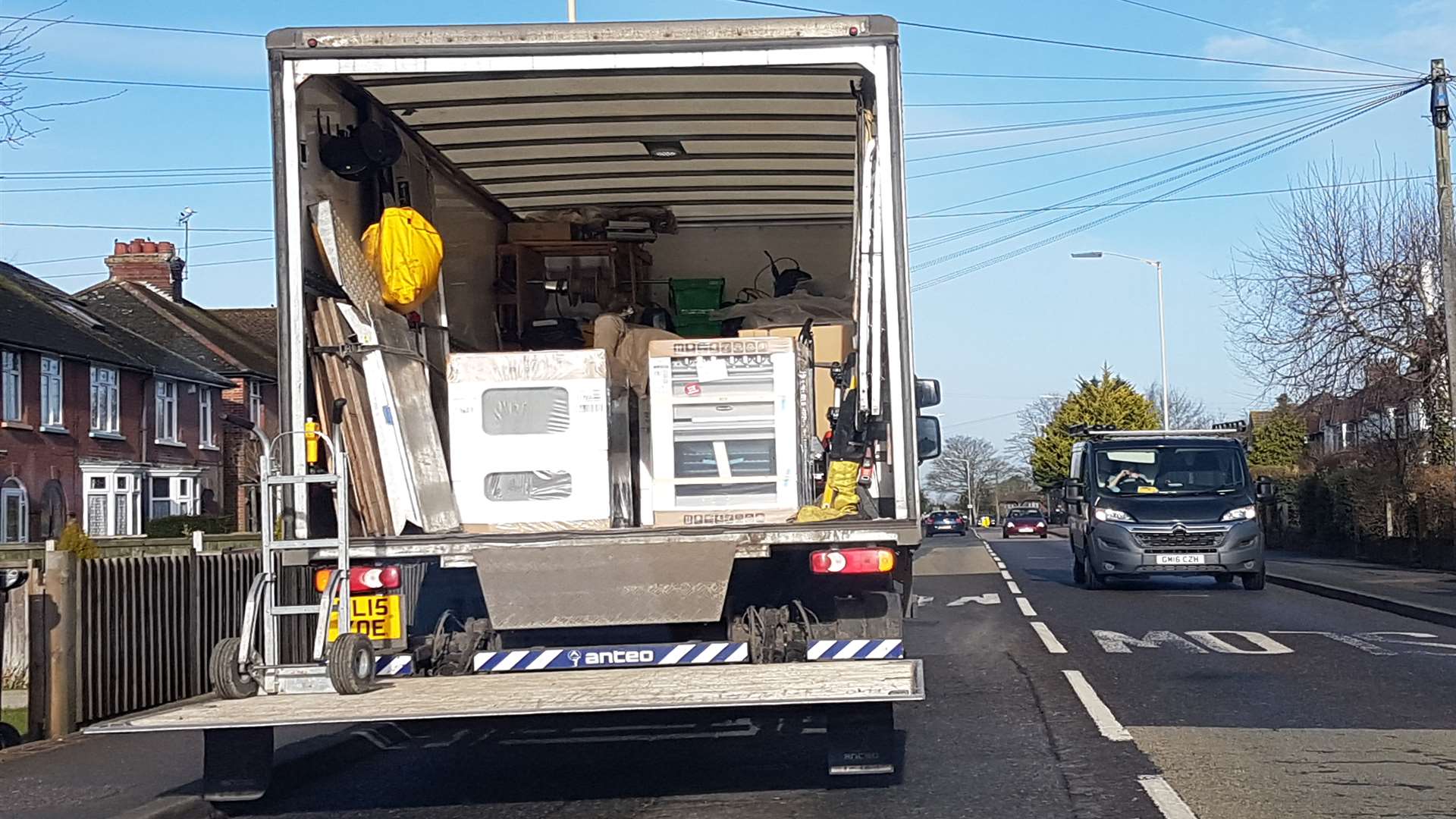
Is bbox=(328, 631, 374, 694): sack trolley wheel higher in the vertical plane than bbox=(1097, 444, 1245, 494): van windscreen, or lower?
lower

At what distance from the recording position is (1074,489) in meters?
20.9

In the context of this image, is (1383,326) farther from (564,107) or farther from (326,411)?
(326,411)

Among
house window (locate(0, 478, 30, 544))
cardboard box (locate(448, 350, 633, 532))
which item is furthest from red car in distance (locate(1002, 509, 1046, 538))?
cardboard box (locate(448, 350, 633, 532))

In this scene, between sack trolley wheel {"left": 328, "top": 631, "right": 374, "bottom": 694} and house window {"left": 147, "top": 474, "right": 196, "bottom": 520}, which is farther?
house window {"left": 147, "top": 474, "right": 196, "bottom": 520}

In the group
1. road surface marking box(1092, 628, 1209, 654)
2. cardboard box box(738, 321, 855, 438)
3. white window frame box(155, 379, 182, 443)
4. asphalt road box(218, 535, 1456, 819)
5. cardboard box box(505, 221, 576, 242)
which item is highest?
white window frame box(155, 379, 182, 443)

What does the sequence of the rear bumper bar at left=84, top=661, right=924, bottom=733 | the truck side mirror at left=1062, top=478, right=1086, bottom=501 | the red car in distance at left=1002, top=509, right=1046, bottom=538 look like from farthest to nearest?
the red car in distance at left=1002, top=509, right=1046, bottom=538
the truck side mirror at left=1062, top=478, right=1086, bottom=501
the rear bumper bar at left=84, top=661, right=924, bottom=733

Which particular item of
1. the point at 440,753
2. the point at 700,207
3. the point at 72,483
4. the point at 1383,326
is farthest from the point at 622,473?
the point at 72,483

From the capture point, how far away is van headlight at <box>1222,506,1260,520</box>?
1912 cm

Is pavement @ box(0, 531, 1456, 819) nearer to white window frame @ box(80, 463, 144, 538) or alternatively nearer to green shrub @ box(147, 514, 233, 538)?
green shrub @ box(147, 514, 233, 538)

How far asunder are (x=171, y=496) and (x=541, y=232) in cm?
3187

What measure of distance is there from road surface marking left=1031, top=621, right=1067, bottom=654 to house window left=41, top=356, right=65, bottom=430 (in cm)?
2573

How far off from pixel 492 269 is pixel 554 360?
117 inches

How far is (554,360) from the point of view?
745 centimetres

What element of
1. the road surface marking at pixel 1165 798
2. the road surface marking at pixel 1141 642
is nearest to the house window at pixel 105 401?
the road surface marking at pixel 1141 642
